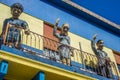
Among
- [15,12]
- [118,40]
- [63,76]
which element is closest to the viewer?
[63,76]

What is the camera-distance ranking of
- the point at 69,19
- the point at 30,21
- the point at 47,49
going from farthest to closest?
the point at 69,19, the point at 30,21, the point at 47,49

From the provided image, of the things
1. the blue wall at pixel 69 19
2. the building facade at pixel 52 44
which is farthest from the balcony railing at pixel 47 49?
the blue wall at pixel 69 19

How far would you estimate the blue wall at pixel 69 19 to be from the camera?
1282 cm

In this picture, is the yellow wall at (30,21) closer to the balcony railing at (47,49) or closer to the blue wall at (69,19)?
the balcony railing at (47,49)

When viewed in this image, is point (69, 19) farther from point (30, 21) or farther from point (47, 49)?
point (47, 49)

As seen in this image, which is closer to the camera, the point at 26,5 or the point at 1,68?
the point at 1,68

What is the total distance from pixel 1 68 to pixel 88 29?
782 centimetres

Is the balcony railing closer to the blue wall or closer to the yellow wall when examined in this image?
the yellow wall

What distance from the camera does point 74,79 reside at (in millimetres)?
9320

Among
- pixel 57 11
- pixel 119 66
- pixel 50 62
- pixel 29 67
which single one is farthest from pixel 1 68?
pixel 119 66

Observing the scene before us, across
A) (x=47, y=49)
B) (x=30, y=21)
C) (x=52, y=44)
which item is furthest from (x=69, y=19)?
(x=47, y=49)

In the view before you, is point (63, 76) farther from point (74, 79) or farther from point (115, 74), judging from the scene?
point (115, 74)

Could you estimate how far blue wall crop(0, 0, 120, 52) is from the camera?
1282cm

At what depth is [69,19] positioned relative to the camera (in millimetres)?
14227
